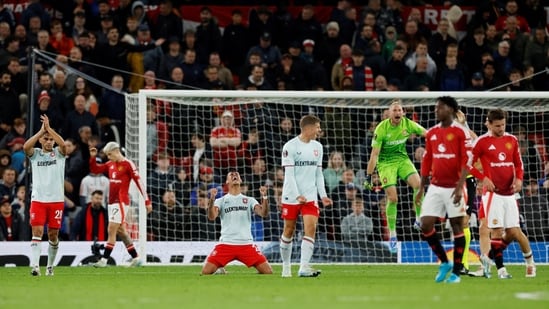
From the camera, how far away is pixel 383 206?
24.8 meters

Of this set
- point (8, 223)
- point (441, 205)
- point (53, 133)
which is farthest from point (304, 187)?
point (8, 223)

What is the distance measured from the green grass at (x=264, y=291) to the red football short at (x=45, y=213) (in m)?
0.88

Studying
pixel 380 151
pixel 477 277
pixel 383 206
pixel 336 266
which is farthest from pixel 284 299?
pixel 383 206

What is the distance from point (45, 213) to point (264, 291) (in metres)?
6.58

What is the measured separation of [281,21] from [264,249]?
7.44 meters

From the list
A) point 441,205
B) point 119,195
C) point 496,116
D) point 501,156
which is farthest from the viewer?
point 119,195

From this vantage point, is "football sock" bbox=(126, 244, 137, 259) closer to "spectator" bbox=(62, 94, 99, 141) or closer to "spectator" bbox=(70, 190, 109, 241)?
"spectator" bbox=(70, 190, 109, 241)

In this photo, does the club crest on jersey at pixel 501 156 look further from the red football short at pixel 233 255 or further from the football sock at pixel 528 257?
the red football short at pixel 233 255

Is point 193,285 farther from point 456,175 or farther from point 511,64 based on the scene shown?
point 511,64

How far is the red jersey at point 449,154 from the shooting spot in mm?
15484

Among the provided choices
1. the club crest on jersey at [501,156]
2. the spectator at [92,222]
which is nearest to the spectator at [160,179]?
the spectator at [92,222]

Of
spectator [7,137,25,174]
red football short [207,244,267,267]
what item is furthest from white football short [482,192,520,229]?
spectator [7,137,25,174]

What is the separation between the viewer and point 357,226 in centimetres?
2453

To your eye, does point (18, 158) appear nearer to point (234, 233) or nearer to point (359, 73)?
point (359, 73)
